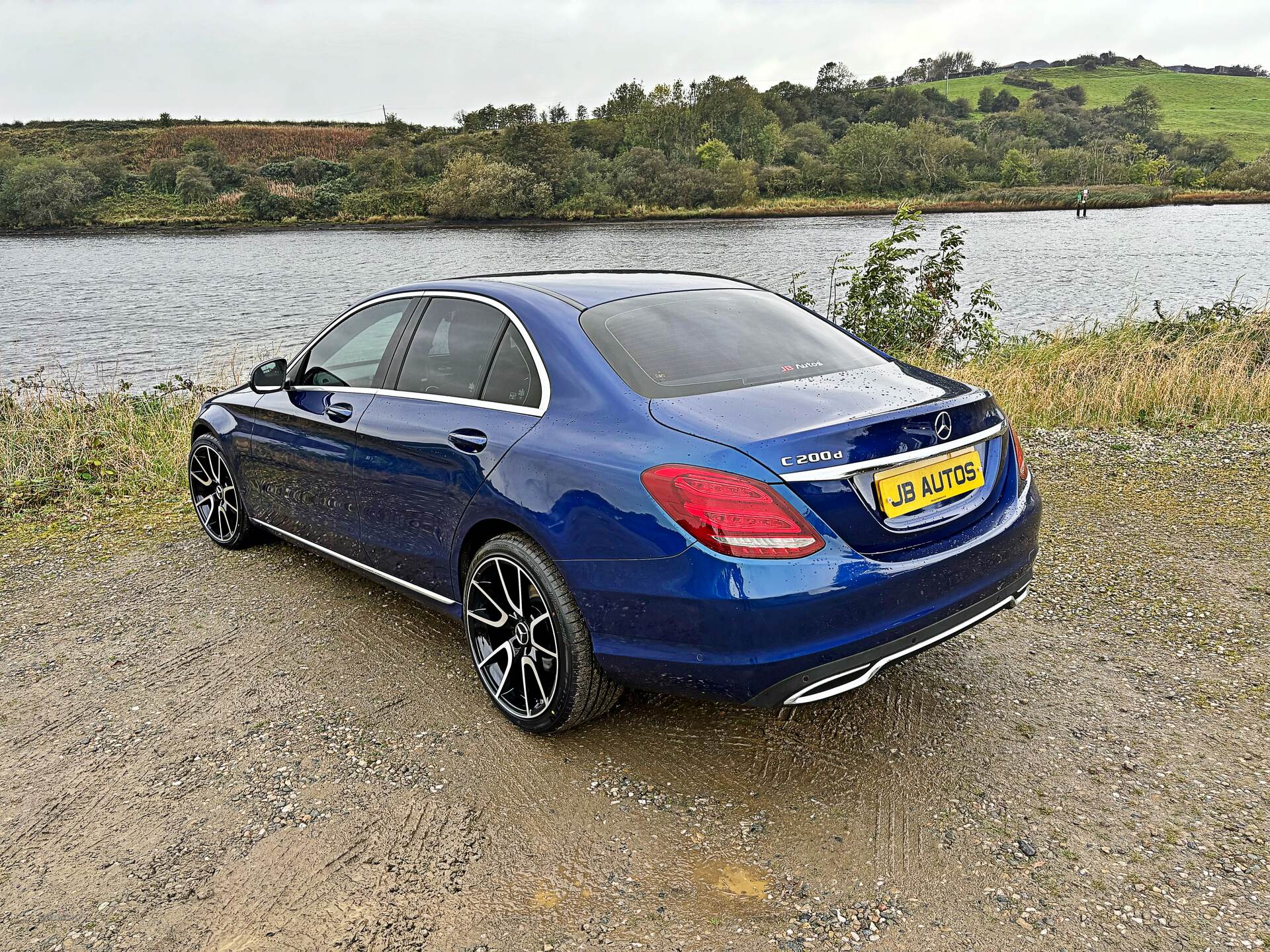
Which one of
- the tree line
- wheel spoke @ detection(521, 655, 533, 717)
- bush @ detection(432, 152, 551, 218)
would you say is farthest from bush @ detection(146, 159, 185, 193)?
wheel spoke @ detection(521, 655, 533, 717)

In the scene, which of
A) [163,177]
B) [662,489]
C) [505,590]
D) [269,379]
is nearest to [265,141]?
[163,177]

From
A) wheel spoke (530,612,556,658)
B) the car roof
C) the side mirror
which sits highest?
the car roof

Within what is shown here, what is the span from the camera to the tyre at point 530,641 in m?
2.89

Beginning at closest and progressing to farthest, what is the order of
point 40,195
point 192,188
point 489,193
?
point 40,195, point 489,193, point 192,188

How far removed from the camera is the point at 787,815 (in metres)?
2.75

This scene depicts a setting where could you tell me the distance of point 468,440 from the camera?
324 cm

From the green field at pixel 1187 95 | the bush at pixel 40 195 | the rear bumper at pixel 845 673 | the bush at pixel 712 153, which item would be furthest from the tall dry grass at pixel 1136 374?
the green field at pixel 1187 95

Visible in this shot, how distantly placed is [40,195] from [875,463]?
87.1m

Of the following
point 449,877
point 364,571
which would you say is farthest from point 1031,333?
point 449,877

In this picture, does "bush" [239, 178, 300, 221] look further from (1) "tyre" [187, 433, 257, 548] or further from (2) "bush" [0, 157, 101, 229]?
(1) "tyre" [187, 433, 257, 548]

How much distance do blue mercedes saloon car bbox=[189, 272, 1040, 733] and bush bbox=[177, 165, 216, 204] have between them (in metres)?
88.4

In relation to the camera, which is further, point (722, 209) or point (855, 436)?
point (722, 209)

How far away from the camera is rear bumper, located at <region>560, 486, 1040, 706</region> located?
8.10 feet

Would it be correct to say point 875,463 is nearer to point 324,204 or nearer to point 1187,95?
point 324,204
